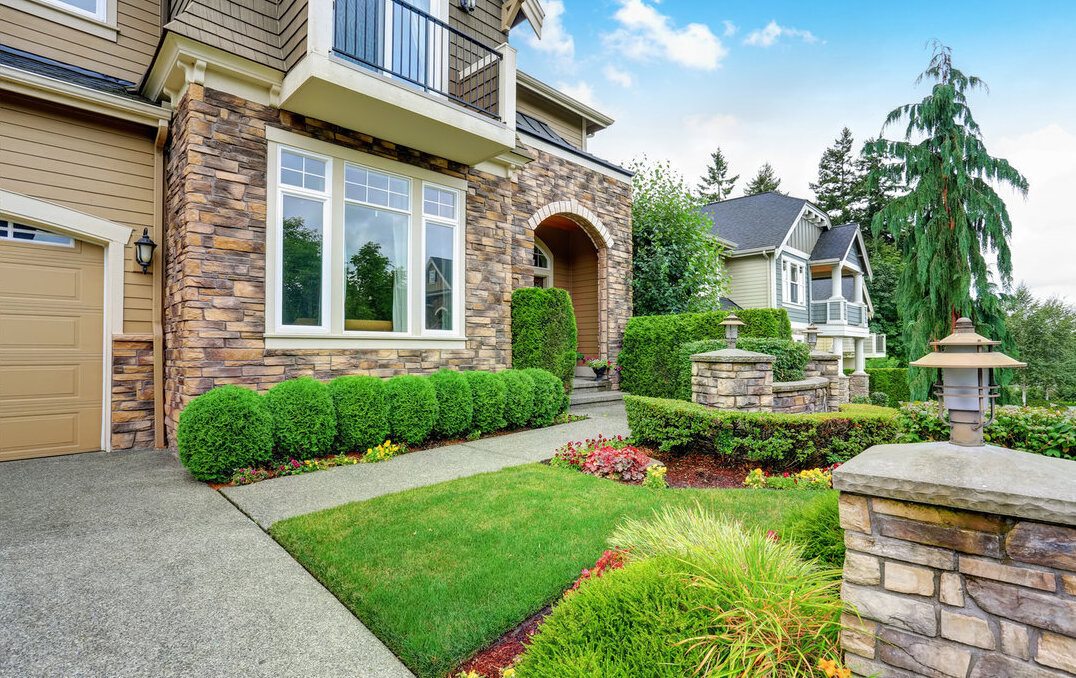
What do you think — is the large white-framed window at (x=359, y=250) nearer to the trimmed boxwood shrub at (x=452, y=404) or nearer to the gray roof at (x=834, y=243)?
the trimmed boxwood shrub at (x=452, y=404)

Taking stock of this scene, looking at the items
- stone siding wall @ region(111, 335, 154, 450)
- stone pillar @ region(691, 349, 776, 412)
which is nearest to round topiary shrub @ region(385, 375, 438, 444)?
stone siding wall @ region(111, 335, 154, 450)

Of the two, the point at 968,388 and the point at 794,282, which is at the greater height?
the point at 794,282

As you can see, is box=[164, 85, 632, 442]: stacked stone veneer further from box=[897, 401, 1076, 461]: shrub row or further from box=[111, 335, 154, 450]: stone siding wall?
box=[897, 401, 1076, 461]: shrub row

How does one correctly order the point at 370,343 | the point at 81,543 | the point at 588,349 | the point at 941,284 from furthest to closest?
the point at 588,349 → the point at 941,284 → the point at 370,343 → the point at 81,543

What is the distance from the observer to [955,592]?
1.46 m

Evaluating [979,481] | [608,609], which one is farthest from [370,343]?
[979,481]

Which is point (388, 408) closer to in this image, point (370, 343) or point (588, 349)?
point (370, 343)

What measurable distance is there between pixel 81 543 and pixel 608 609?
132 inches

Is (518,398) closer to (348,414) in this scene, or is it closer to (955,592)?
(348,414)

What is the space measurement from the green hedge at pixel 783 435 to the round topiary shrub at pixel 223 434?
156 inches

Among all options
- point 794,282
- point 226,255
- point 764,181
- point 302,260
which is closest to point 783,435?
point 302,260

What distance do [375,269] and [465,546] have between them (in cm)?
431

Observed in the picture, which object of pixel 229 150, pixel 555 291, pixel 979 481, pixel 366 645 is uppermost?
pixel 229 150

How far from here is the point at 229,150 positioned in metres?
5.29
